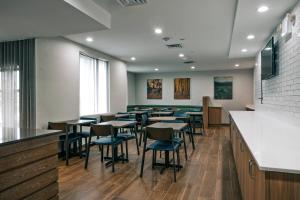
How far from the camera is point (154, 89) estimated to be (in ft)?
38.9

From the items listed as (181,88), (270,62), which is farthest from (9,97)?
(181,88)

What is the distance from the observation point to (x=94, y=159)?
472 centimetres

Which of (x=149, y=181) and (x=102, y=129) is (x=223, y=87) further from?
(x=149, y=181)

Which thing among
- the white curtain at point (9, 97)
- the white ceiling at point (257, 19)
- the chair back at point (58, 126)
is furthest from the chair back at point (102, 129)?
the white ceiling at point (257, 19)

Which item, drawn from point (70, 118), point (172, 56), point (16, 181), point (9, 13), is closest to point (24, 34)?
point (9, 13)

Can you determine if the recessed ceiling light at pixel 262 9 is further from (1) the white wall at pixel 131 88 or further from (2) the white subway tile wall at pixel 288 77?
(1) the white wall at pixel 131 88

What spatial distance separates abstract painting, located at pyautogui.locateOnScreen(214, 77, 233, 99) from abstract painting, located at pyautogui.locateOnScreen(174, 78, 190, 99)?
4.57 feet

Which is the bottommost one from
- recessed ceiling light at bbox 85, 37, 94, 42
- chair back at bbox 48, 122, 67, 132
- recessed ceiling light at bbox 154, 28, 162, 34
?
chair back at bbox 48, 122, 67, 132

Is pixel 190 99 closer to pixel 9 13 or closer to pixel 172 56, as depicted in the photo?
pixel 172 56

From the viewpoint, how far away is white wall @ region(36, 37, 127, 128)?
182 inches

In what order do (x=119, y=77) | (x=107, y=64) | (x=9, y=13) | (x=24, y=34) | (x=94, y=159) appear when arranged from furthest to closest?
(x=119, y=77) → (x=107, y=64) → (x=94, y=159) → (x=24, y=34) → (x=9, y=13)

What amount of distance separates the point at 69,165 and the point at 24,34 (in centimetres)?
270

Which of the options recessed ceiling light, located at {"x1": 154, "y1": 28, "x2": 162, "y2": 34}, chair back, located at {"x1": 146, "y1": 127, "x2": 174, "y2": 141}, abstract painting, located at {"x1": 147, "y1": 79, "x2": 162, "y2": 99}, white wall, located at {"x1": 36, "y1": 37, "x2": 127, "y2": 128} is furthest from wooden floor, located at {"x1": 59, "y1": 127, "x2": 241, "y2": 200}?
abstract painting, located at {"x1": 147, "y1": 79, "x2": 162, "y2": 99}

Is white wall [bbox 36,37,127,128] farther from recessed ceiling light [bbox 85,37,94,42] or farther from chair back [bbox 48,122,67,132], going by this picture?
recessed ceiling light [bbox 85,37,94,42]
